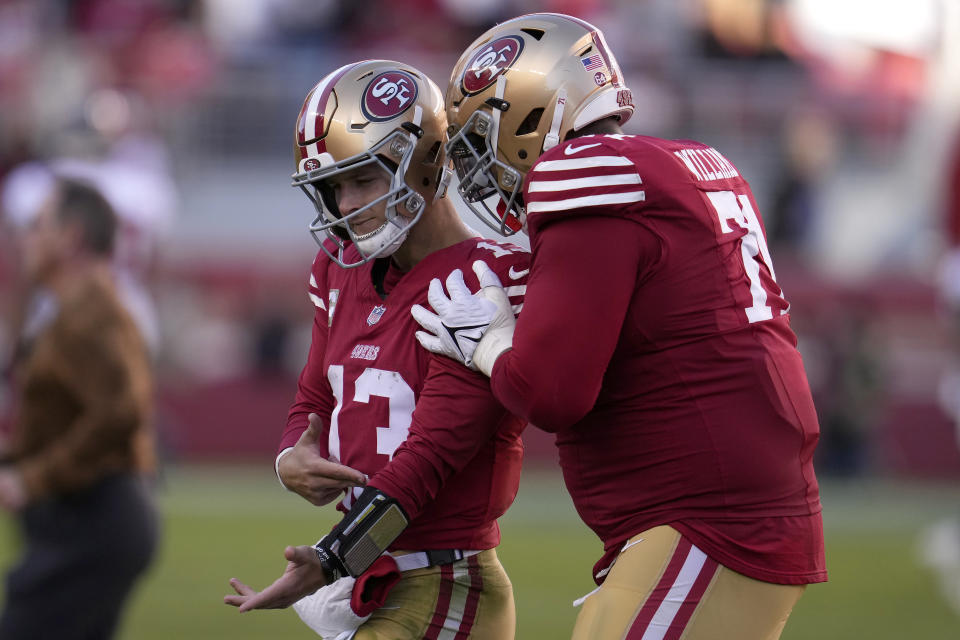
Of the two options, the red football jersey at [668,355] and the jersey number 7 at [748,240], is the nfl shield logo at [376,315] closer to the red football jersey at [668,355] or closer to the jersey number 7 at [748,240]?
the red football jersey at [668,355]

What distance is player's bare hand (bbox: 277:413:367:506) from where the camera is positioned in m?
2.99

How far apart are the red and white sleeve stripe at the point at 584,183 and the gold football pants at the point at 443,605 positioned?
2.81 feet

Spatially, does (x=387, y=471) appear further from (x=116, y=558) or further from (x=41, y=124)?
(x=41, y=124)

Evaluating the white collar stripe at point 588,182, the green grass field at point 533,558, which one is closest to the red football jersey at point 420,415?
the white collar stripe at point 588,182

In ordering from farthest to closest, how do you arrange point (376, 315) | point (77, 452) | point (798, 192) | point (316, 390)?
point (798, 192) < point (77, 452) < point (316, 390) < point (376, 315)

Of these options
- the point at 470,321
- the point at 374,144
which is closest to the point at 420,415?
the point at 470,321

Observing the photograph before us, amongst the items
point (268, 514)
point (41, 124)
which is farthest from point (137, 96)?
point (268, 514)

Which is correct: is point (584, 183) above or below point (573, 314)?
above

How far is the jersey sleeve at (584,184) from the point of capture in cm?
270

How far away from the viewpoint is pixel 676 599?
108 inches

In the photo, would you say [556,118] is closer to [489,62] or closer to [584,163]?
[489,62]

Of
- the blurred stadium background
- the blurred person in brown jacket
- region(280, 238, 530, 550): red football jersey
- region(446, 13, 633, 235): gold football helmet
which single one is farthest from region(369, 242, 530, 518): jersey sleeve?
the blurred stadium background

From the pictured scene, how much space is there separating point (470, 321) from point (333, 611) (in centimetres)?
71

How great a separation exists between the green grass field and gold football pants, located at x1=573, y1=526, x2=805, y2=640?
4329 millimetres
